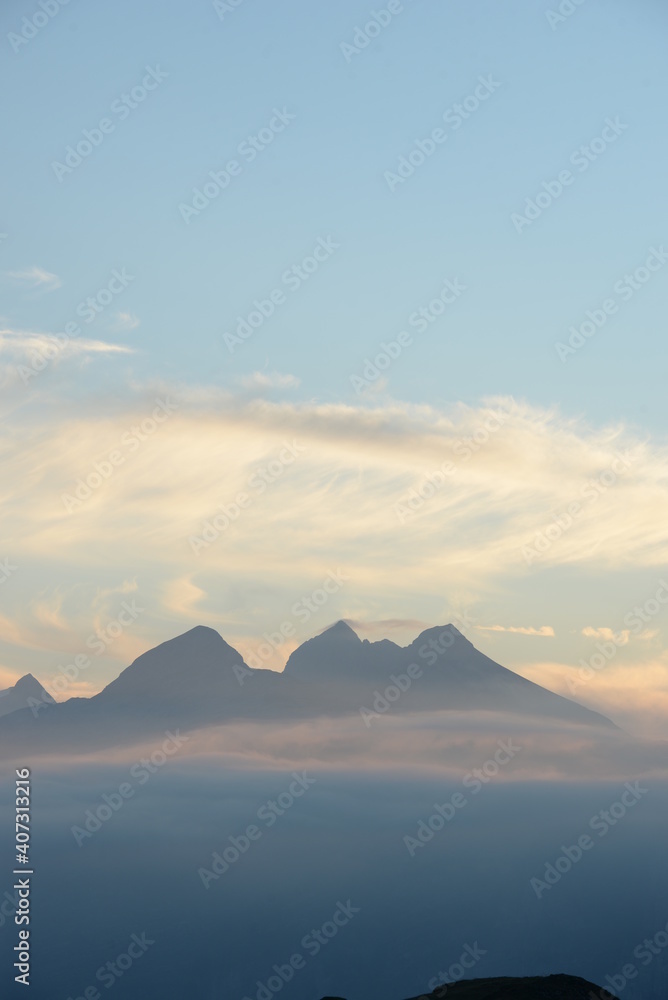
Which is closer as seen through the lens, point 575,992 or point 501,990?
point 575,992

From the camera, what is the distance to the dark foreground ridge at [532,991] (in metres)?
156

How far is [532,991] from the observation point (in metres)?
162

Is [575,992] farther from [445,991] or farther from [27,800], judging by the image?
[27,800]

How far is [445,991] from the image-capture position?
189750 millimetres

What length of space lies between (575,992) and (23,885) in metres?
104

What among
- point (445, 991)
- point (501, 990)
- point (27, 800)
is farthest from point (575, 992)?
point (27, 800)

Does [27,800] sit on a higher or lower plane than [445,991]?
higher

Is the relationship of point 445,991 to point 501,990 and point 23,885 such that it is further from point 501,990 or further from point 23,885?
point 23,885

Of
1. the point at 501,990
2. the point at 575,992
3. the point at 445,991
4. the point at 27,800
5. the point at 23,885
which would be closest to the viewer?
the point at 23,885

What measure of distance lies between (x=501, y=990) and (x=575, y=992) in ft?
56.3

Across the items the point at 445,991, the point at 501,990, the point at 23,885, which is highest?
the point at 23,885

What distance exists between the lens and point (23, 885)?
101375 mm

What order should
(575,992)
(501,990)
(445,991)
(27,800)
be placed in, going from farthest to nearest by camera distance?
(445,991) < (501,990) < (575,992) < (27,800)

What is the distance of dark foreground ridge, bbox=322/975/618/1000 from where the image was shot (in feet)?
513
